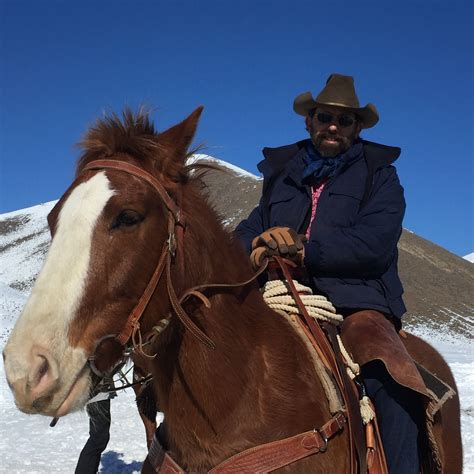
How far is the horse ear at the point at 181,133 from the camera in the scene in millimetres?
2645

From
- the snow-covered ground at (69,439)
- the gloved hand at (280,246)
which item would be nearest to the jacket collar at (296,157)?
the gloved hand at (280,246)

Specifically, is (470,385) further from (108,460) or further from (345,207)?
(345,207)

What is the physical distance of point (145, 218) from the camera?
2396 millimetres

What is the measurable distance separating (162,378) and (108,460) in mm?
6304

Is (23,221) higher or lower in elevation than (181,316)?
higher

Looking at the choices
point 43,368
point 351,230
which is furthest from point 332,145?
point 43,368

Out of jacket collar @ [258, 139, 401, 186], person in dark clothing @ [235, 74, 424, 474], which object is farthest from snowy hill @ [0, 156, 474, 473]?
person in dark clothing @ [235, 74, 424, 474]

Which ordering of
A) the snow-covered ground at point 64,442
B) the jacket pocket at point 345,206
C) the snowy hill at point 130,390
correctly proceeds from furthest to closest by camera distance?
the snowy hill at point 130,390
the snow-covered ground at point 64,442
the jacket pocket at point 345,206

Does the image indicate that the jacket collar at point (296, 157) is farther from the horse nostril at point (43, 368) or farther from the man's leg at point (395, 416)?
the horse nostril at point (43, 368)

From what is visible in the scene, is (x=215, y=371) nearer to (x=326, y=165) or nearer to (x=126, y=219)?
(x=126, y=219)

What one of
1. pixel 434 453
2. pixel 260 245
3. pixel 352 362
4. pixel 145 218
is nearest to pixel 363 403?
Answer: pixel 352 362

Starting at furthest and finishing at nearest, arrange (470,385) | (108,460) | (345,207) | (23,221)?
(23,221)
(470,385)
(108,460)
(345,207)

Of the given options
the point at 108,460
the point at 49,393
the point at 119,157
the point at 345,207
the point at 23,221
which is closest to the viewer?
the point at 49,393

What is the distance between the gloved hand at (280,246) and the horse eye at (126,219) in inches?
43.2
